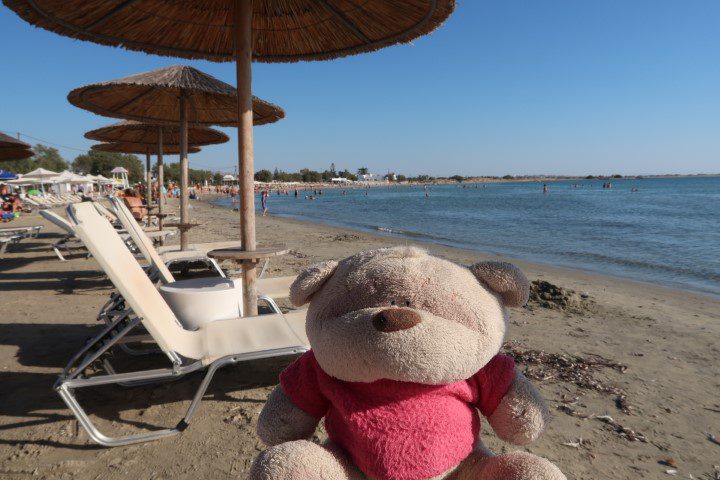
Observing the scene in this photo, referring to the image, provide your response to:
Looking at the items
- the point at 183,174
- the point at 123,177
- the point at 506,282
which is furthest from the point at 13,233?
the point at 123,177

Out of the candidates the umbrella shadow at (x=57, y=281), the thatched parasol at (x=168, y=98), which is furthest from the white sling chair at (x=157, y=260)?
the umbrella shadow at (x=57, y=281)

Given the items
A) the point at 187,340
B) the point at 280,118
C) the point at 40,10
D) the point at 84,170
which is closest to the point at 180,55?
the point at 40,10

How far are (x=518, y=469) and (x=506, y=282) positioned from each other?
0.53 meters

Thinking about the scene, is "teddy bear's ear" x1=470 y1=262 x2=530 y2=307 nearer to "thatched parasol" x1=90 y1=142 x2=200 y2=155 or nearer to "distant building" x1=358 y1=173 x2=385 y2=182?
"thatched parasol" x1=90 y1=142 x2=200 y2=155

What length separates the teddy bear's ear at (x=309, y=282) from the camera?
4.43ft

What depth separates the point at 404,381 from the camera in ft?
3.86

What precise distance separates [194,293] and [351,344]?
2.91 m

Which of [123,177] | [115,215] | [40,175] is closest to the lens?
[115,215]

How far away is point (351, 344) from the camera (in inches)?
44.6

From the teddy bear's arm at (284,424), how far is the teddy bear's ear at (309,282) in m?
0.35

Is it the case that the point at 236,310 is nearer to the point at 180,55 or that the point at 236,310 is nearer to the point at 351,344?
the point at 180,55

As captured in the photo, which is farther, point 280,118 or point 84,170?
point 84,170

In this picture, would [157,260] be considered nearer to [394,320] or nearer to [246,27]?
[246,27]

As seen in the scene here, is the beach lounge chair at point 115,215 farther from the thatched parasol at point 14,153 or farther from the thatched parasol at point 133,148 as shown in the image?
the thatched parasol at point 14,153
